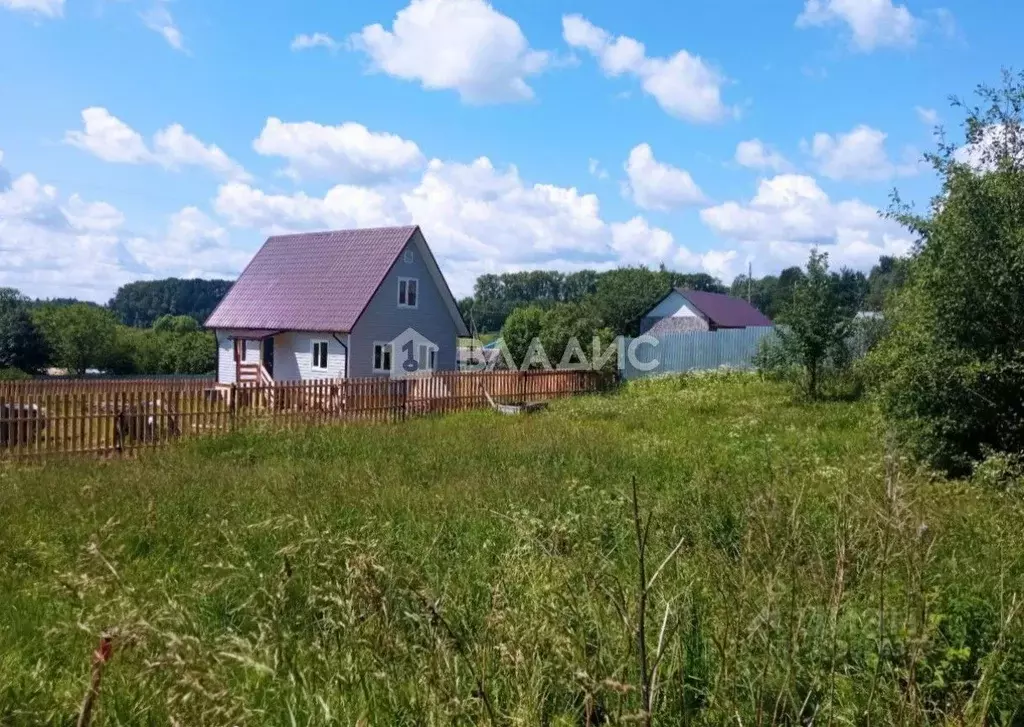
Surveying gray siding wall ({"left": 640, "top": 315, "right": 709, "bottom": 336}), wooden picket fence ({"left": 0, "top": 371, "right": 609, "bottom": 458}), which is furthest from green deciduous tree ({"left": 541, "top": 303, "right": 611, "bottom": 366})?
gray siding wall ({"left": 640, "top": 315, "right": 709, "bottom": 336})

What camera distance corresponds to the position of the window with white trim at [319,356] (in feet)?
80.9

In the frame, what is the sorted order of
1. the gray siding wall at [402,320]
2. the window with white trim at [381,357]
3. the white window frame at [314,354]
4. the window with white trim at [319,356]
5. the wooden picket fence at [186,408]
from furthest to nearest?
the window with white trim at [381,357] → the window with white trim at [319,356] → the white window frame at [314,354] → the gray siding wall at [402,320] → the wooden picket fence at [186,408]

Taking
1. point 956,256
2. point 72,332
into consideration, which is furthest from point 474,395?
point 72,332

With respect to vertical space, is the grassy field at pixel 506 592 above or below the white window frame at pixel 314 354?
below

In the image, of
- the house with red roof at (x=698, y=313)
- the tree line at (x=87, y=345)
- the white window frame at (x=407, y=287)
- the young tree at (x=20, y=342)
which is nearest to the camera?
the white window frame at (x=407, y=287)

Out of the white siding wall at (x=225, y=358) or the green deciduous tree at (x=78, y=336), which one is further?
the green deciduous tree at (x=78, y=336)

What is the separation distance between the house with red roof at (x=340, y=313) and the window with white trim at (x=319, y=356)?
35 millimetres

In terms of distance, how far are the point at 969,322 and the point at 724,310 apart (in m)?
36.5

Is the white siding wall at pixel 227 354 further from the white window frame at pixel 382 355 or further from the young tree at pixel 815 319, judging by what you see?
the young tree at pixel 815 319

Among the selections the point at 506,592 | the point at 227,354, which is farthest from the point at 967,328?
the point at 227,354

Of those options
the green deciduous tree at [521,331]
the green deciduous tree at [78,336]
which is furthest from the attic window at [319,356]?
the green deciduous tree at [78,336]

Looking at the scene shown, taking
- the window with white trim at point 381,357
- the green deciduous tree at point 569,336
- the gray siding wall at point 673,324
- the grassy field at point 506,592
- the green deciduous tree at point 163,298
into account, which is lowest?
the grassy field at point 506,592

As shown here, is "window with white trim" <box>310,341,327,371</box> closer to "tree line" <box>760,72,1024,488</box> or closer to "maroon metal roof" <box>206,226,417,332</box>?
"maroon metal roof" <box>206,226,417,332</box>

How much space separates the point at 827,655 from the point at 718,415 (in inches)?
457
